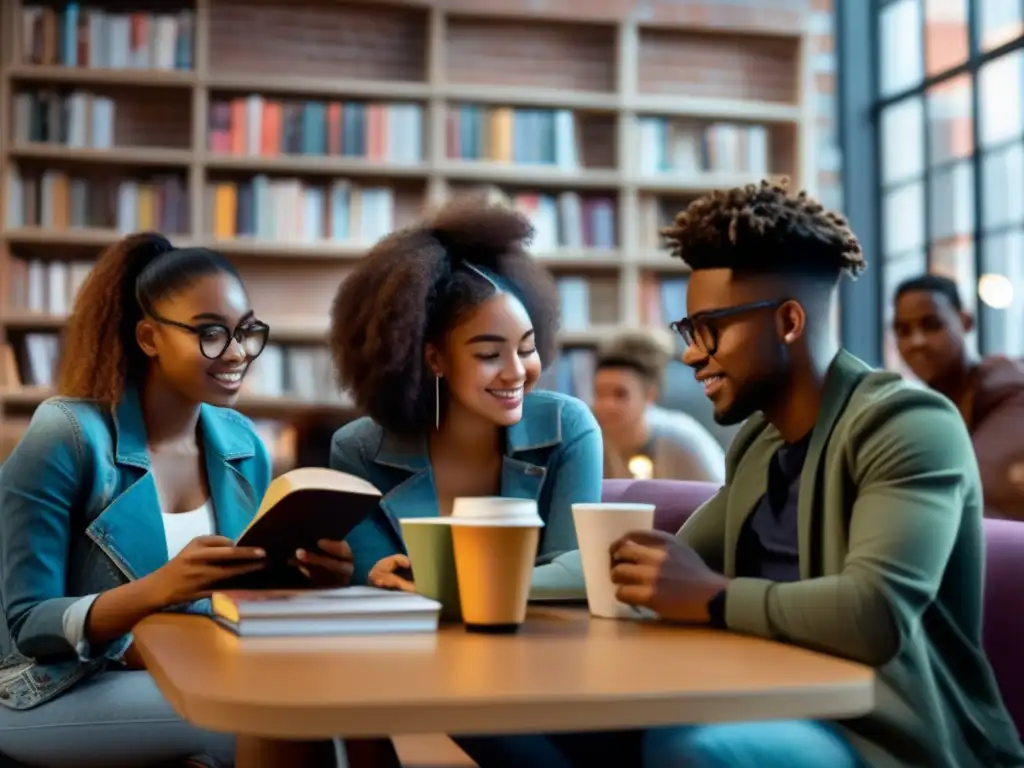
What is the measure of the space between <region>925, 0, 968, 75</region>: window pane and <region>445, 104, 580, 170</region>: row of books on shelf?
157 centimetres

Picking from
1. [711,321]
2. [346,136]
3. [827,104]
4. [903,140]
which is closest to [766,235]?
[711,321]

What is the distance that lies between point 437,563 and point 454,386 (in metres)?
0.59

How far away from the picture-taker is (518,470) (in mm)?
1977

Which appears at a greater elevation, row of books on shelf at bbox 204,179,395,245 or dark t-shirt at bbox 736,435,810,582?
row of books on shelf at bbox 204,179,395,245

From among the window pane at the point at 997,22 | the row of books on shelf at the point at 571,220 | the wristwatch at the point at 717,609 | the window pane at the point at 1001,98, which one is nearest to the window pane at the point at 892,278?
the window pane at the point at 1001,98

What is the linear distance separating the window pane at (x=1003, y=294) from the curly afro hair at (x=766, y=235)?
12.6ft

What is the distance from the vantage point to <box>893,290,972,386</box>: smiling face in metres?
3.59

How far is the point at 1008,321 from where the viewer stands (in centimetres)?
517

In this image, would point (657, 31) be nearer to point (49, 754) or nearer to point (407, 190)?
point (407, 190)

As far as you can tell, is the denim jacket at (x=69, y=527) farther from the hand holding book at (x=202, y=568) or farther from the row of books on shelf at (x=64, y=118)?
the row of books on shelf at (x=64, y=118)

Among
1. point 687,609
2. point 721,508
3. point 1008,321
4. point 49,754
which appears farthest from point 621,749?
point 1008,321

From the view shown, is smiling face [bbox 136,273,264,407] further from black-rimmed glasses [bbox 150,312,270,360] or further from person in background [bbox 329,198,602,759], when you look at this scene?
person in background [bbox 329,198,602,759]

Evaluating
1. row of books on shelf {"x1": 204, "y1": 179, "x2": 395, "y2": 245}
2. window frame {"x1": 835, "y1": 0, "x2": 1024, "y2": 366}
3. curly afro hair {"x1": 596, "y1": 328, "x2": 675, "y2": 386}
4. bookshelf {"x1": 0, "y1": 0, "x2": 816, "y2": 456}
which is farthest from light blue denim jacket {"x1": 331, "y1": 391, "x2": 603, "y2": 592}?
window frame {"x1": 835, "y1": 0, "x2": 1024, "y2": 366}

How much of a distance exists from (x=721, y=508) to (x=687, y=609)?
1.13ft
